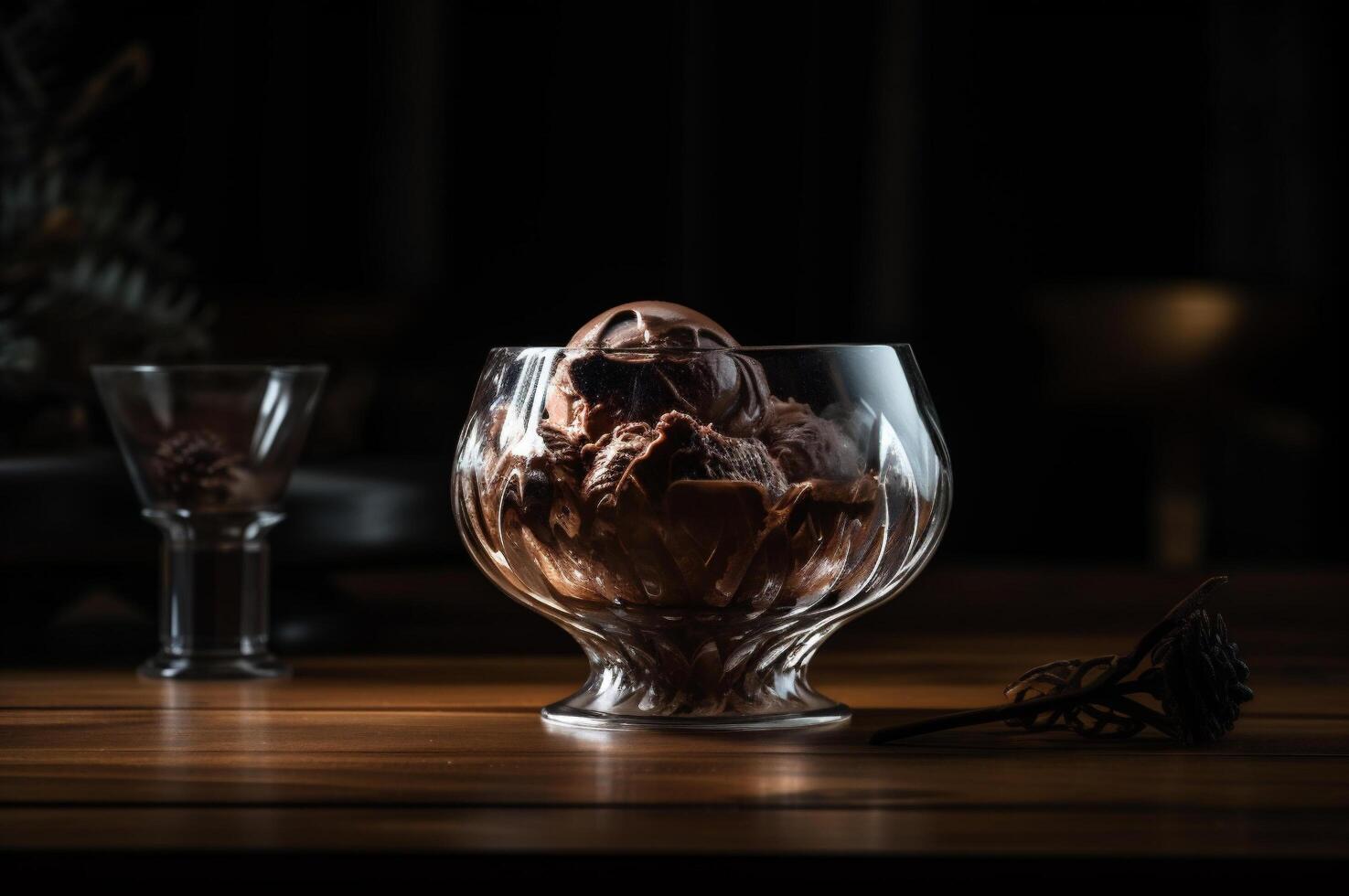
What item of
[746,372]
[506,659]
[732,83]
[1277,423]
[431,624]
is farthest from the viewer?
[1277,423]

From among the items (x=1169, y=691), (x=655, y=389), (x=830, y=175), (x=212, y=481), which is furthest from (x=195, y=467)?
(x=830, y=175)

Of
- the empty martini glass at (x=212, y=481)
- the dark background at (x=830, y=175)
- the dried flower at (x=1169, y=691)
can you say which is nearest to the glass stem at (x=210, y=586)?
the empty martini glass at (x=212, y=481)

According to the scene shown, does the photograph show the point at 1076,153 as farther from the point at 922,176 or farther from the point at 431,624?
the point at 431,624

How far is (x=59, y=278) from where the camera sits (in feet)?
3.91

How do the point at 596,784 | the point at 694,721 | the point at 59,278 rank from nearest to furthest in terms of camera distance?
the point at 596,784
the point at 694,721
the point at 59,278

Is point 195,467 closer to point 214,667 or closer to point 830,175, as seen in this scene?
point 214,667

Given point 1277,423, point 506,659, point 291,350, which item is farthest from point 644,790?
point 1277,423

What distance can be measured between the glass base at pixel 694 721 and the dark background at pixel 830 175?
8.03 ft

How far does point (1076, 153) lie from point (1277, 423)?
689mm

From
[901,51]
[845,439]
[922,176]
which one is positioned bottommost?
[845,439]

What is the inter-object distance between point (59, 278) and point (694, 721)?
77 cm

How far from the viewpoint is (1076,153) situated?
128 inches

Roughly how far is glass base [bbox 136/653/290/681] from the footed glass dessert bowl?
18 cm

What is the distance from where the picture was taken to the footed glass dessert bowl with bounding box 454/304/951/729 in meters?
0.57
